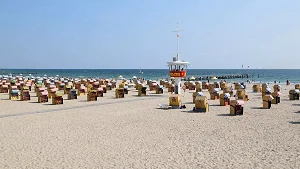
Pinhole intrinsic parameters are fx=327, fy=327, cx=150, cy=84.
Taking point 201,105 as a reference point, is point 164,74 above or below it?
above

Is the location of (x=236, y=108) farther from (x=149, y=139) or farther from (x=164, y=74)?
(x=164, y=74)

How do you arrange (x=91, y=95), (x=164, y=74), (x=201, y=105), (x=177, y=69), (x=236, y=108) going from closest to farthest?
(x=236, y=108), (x=201, y=105), (x=91, y=95), (x=177, y=69), (x=164, y=74)

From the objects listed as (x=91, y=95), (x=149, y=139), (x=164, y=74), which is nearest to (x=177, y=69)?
(x=91, y=95)

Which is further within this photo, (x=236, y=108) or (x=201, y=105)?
(x=201, y=105)

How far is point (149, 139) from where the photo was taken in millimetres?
10430

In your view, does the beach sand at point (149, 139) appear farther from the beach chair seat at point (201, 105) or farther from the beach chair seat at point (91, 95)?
the beach chair seat at point (91, 95)

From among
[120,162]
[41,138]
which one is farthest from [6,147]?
[120,162]

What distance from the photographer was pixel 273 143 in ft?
32.1

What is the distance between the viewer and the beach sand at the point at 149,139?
8.09 meters

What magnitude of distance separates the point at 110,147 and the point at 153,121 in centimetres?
438

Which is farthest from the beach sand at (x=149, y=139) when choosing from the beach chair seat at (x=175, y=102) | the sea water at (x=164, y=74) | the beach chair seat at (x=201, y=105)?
the sea water at (x=164, y=74)

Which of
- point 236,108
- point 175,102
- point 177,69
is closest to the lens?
point 236,108

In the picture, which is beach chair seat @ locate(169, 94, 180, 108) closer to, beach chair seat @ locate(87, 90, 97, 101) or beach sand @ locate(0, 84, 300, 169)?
beach sand @ locate(0, 84, 300, 169)

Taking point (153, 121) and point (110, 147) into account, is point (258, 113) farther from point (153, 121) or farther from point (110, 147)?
point (110, 147)
